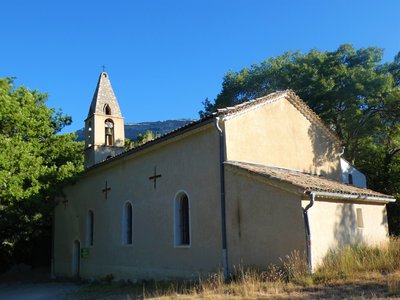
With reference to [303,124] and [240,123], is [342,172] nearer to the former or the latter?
[303,124]

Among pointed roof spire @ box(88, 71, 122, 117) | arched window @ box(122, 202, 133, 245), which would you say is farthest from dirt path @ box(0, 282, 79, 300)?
pointed roof spire @ box(88, 71, 122, 117)

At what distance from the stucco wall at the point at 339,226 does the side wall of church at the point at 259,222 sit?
0.51 metres

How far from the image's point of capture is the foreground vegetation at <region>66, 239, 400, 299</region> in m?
8.50

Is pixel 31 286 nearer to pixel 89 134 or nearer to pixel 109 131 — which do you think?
pixel 89 134

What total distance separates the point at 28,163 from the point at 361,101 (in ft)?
56.7

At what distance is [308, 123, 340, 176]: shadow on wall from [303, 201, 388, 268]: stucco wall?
2.78 m

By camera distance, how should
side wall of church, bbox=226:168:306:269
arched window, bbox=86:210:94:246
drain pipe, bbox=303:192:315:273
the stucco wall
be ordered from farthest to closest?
arched window, bbox=86:210:94:246 < the stucco wall < side wall of church, bbox=226:168:306:269 < drain pipe, bbox=303:192:315:273

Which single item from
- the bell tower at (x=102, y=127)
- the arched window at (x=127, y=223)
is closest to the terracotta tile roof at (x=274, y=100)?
the arched window at (x=127, y=223)

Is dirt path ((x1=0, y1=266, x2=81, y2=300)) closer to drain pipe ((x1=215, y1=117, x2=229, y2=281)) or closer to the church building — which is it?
the church building

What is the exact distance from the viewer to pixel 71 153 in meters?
22.3

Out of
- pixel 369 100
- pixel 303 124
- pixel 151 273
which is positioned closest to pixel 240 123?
pixel 303 124

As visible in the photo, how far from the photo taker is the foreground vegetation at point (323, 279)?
8.50 m

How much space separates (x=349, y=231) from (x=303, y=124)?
5.21 meters

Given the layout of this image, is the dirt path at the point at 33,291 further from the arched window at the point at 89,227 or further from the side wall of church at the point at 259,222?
the side wall of church at the point at 259,222
